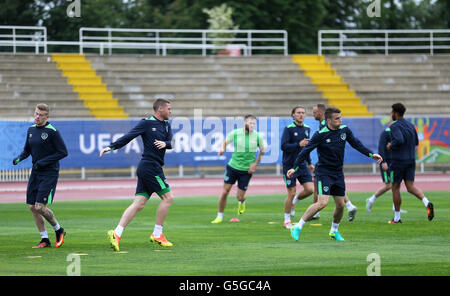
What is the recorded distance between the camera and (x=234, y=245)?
13578 mm

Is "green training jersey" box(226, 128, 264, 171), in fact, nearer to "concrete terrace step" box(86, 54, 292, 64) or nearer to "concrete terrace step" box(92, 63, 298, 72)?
"concrete terrace step" box(92, 63, 298, 72)

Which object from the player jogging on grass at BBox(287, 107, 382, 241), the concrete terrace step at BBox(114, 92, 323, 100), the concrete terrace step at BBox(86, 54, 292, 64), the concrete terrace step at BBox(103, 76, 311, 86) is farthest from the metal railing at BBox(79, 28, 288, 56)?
the player jogging on grass at BBox(287, 107, 382, 241)

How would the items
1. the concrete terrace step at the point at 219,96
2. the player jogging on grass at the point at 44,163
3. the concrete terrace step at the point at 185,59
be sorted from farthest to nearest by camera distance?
the concrete terrace step at the point at 185,59
the concrete terrace step at the point at 219,96
the player jogging on grass at the point at 44,163

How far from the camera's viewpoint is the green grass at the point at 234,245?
11.0 meters

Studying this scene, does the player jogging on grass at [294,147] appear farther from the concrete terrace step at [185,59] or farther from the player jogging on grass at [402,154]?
the concrete terrace step at [185,59]

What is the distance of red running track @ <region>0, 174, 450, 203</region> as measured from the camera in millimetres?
27172

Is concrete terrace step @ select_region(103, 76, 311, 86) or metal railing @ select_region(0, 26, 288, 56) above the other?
metal railing @ select_region(0, 26, 288, 56)

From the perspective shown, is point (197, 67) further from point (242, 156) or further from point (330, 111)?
point (330, 111)

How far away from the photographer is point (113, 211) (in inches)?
825

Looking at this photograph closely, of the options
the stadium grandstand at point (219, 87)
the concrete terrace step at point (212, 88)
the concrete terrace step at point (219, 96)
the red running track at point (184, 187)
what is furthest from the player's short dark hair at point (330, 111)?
the concrete terrace step at point (212, 88)

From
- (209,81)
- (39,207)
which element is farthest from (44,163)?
(209,81)

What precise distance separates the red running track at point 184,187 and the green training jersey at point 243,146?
27.8 ft

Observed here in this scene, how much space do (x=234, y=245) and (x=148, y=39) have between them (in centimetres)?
2762

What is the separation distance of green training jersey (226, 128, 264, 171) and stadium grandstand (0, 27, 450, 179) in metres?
17.0
